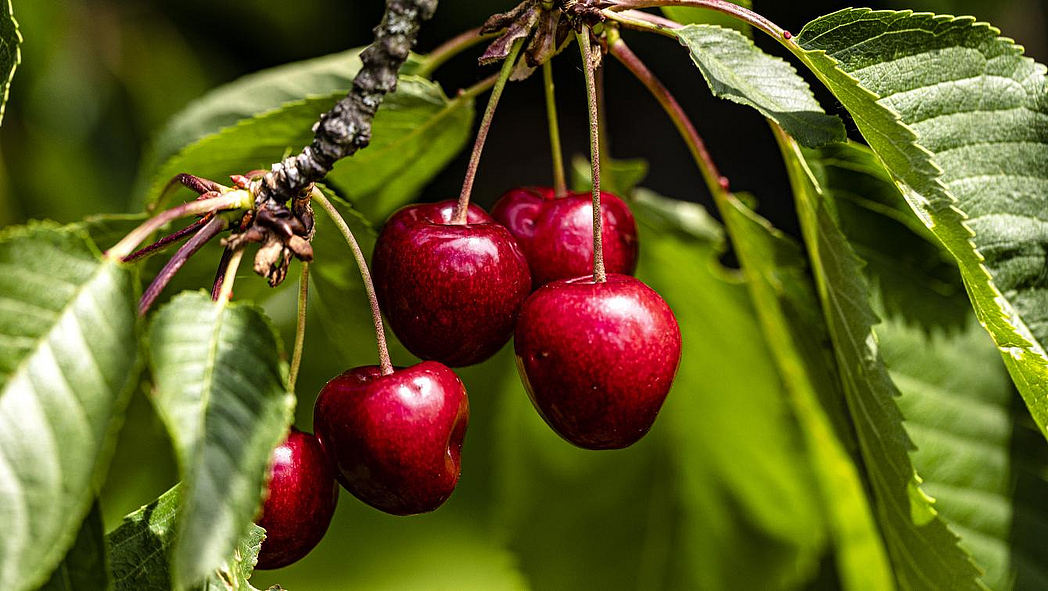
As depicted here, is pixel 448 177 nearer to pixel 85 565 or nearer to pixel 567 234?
pixel 567 234

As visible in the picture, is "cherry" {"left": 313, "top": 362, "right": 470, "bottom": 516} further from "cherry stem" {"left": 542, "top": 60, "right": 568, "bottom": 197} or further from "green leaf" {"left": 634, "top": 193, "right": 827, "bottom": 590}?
"green leaf" {"left": 634, "top": 193, "right": 827, "bottom": 590}

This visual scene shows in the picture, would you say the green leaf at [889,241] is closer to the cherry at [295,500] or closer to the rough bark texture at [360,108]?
the rough bark texture at [360,108]

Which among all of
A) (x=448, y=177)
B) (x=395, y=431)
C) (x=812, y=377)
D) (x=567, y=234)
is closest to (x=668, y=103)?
(x=567, y=234)

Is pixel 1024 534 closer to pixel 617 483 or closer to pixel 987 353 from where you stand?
pixel 987 353

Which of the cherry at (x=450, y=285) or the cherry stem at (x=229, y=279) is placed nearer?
the cherry stem at (x=229, y=279)

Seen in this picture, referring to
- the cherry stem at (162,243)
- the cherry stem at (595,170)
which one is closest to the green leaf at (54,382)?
the cherry stem at (162,243)

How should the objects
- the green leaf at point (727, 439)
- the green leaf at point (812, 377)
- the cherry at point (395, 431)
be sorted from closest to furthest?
the cherry at point (395, 431)
the green leaf at point (812, 377)
the green leaf at point (727, 439)
